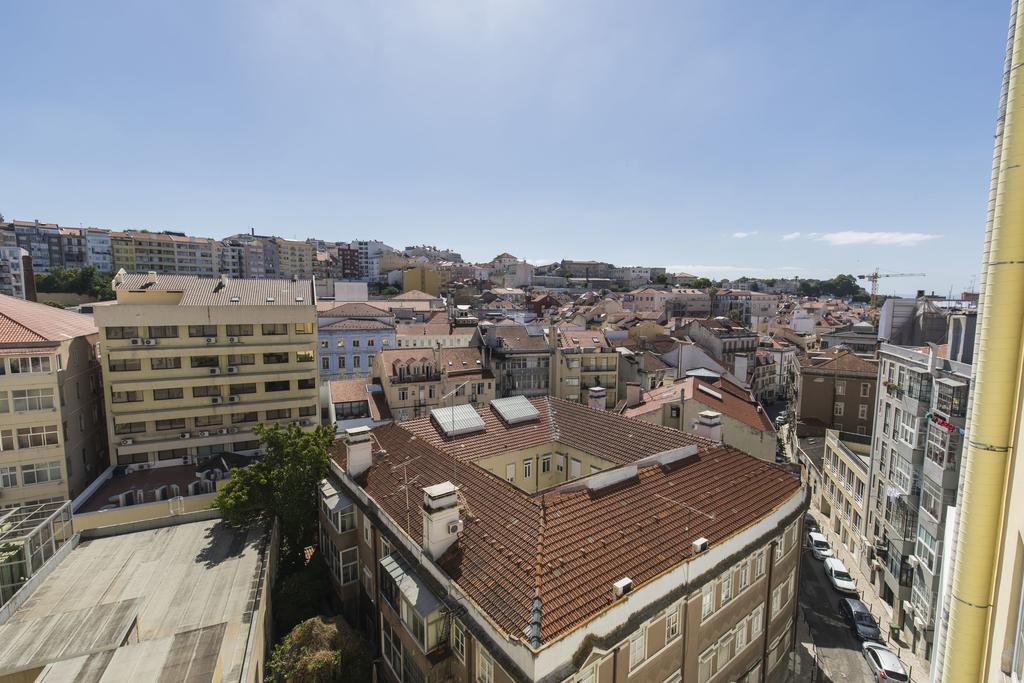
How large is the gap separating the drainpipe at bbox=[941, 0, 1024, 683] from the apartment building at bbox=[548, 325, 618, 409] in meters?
51.9

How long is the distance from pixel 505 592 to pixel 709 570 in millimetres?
7935

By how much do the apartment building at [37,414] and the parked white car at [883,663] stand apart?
52714 millimetres

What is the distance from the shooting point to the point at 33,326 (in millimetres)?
35312

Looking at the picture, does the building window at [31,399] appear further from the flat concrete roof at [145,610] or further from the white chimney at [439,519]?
the white chimney at [439,519]

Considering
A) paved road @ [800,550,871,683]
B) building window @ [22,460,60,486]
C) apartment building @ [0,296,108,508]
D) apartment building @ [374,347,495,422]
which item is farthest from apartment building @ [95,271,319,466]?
paved road @ [800,550,871,683]

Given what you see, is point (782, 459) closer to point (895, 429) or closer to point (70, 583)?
point (895, 429)

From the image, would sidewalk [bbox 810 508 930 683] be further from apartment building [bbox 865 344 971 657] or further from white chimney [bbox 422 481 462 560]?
white chimney [bbox 422 481 462 560]

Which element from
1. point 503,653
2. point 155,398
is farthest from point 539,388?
point 503,653

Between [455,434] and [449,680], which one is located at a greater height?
[455,434]

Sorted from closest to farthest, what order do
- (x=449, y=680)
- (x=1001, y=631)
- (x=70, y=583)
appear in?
(x=1001, y=631) → (x=449, y=680) → (x=70, y=583)

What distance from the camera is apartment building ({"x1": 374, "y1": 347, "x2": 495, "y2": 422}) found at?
4900cm

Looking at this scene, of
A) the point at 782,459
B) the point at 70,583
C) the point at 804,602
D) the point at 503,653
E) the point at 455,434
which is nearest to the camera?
the point at 503,653

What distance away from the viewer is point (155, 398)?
40625 millimetres

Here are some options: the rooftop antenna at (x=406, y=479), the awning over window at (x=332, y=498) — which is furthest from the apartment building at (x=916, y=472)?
the awning over window at (x=332, y=498)
